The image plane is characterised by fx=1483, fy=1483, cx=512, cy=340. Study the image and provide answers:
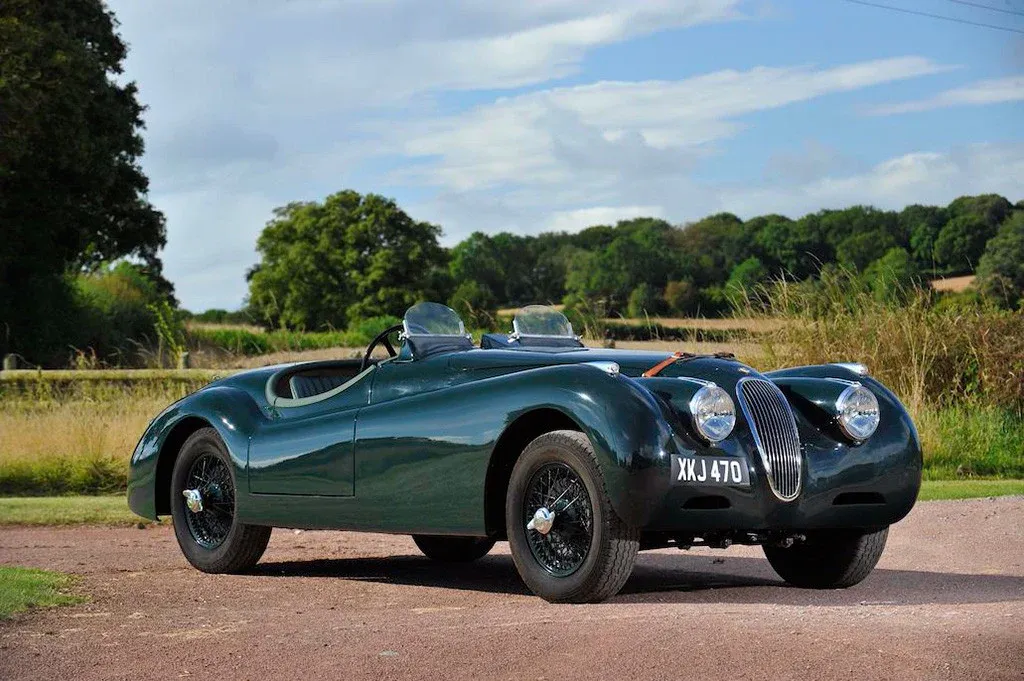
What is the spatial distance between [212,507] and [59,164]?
1365 inches

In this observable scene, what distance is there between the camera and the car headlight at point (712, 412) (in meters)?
7.37

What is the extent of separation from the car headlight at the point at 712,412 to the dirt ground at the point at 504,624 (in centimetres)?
86

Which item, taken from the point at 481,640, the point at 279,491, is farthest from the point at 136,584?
the point at 481,640

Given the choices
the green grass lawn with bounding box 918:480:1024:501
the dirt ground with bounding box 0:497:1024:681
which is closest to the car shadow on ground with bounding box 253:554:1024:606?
the dirt ground with bounding box 0:497:1024:681

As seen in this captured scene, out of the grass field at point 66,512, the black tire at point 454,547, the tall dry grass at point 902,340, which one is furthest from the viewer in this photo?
the tall dry grass at point 902,340

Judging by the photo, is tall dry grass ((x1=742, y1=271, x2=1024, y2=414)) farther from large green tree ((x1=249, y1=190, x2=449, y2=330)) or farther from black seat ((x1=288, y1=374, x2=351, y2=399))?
large green tree ((x1=249, y1=190, x2=449, y2=330))

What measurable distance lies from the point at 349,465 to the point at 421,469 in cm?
64

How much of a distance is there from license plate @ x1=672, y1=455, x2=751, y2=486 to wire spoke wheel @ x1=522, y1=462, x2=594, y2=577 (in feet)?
1.56

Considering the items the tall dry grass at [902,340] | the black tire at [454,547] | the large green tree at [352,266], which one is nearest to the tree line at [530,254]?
the large green tree at [352,266]

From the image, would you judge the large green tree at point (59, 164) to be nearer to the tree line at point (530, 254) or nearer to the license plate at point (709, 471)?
the tree line at point (530, 254)

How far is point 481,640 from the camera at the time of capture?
6.30 metres

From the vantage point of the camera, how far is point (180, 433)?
10.1 metres

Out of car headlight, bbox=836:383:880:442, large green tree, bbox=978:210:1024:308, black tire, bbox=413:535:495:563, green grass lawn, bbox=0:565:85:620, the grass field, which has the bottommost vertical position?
the grass field

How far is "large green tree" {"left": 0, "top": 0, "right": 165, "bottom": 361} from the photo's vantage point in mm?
38406
